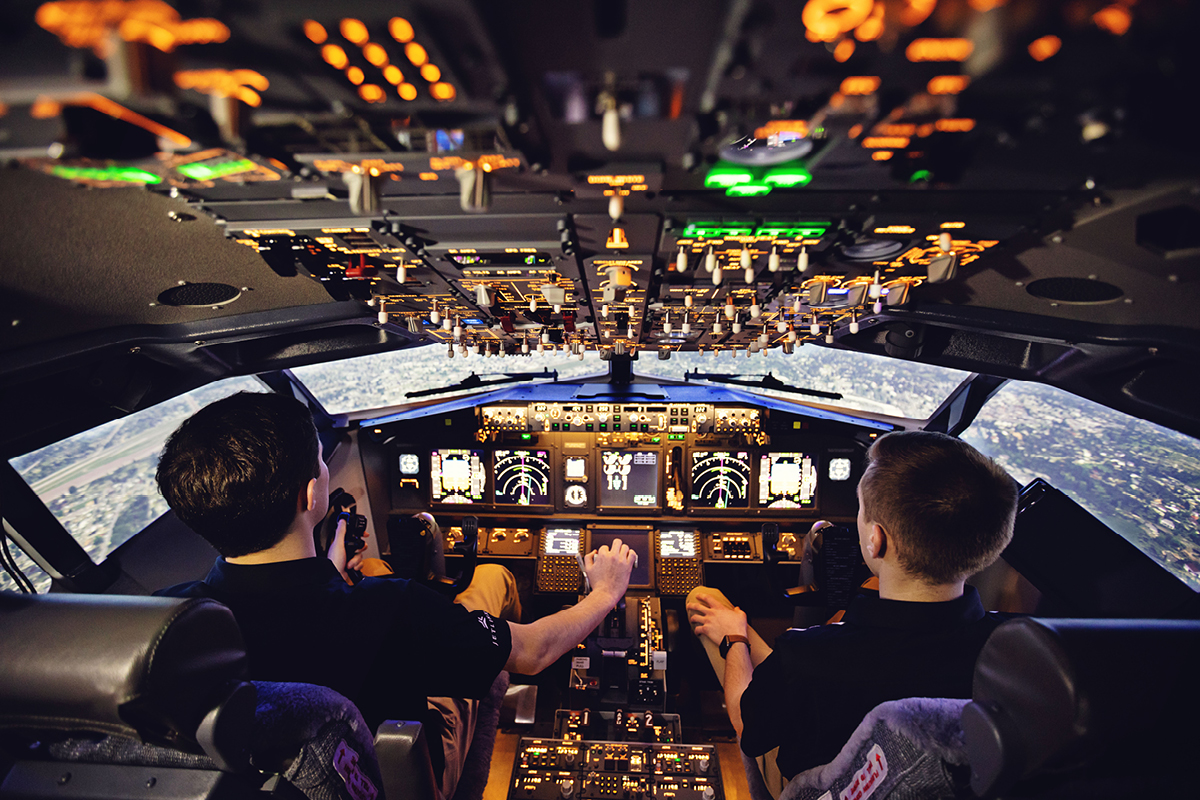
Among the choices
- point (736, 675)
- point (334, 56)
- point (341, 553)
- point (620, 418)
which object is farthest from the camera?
point (620, 418)

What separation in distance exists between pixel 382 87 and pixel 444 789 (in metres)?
1.95

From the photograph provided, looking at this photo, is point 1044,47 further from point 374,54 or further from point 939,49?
point 374,54

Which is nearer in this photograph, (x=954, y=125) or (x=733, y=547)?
(x=954, y=125)

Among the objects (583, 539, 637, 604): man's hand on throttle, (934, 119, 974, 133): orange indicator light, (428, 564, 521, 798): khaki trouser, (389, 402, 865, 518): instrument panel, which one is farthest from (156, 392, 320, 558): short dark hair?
(389, 402, 865, 518): instrument panel

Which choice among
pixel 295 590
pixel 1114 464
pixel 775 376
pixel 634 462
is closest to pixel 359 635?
pixel 295 590

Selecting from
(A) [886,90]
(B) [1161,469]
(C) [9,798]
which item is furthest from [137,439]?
(B) [1161,469]

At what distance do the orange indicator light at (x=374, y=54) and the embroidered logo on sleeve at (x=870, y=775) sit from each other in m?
1.59

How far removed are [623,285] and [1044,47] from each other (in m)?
1.13

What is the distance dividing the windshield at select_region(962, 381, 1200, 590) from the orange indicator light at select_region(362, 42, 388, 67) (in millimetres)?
2736

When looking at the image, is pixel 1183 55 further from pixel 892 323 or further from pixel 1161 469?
pixel 1161 469

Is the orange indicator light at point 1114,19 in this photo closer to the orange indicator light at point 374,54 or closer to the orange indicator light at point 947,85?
the orange indicator light at point 947,85

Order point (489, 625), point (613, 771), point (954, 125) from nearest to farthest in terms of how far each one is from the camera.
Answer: point (954, 125) → point (489, 625) → point (613, 771)

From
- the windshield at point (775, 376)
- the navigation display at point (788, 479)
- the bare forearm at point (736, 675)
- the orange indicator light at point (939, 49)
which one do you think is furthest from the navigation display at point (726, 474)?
the orange indicator light at point (939, 49)

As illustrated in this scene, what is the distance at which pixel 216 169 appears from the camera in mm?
1096
